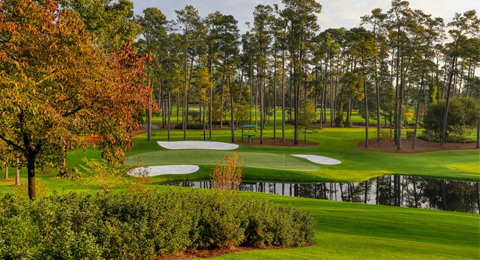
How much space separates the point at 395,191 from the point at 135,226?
2190 cm

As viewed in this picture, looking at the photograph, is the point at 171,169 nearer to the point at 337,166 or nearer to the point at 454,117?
the point at 337,166

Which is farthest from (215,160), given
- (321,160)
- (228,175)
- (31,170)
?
(31,170)

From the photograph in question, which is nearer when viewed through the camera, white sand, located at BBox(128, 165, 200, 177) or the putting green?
white sand, located at BBox(128, 165, 200, 177)

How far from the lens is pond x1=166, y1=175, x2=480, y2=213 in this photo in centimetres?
1981

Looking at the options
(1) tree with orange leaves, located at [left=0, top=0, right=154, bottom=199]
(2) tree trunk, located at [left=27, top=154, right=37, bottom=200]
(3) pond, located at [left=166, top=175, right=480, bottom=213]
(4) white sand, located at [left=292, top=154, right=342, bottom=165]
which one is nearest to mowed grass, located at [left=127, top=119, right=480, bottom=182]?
(4) white sand, located at [left=292, top=154, right=342, bottom=165]

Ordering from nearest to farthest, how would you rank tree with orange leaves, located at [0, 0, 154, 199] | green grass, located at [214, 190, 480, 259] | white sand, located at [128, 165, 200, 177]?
tree with orange leaves, located at [0, 0, 154, 199], green grass, located at [214, 190, 480, 259], white sand, located at [128, 165, 200, 177]

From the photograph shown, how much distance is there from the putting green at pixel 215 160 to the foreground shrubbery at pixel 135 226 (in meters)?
18.2

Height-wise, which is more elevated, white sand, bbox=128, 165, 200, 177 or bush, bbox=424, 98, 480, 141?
bush, bbox=424, 98, 480, 141

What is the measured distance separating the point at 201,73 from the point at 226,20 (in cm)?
988

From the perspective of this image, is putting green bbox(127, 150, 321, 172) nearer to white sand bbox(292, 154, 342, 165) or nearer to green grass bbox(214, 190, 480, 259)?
white sand bbox(292, 154, 342, 165)

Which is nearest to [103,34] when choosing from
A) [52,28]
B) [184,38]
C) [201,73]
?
[52,28]

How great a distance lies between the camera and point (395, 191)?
2256 cm

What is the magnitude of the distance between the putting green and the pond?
3580mm

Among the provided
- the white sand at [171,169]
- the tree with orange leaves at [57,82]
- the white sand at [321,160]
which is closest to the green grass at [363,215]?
the white sand at [171,169]
